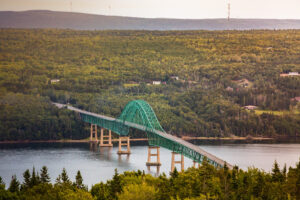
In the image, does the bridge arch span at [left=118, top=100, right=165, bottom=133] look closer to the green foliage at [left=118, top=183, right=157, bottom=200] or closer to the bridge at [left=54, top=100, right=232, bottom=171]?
the bridge at [left=54, top=100, right=232, bottom=171]

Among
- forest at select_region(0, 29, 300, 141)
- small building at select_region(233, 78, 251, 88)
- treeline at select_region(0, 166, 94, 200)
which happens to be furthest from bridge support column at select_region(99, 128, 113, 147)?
treeline at select_region(0, 166, 94, 200)

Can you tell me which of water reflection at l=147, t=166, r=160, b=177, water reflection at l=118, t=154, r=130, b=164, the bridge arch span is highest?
the bridge arch span

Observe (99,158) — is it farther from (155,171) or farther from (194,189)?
(194,189)

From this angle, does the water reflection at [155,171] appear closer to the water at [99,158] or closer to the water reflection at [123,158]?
the water at [99,158]

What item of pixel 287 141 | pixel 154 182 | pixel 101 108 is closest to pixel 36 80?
pixel 101 108

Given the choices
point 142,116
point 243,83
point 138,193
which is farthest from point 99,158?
point 243,83

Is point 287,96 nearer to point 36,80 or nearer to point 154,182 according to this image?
point 36,80
